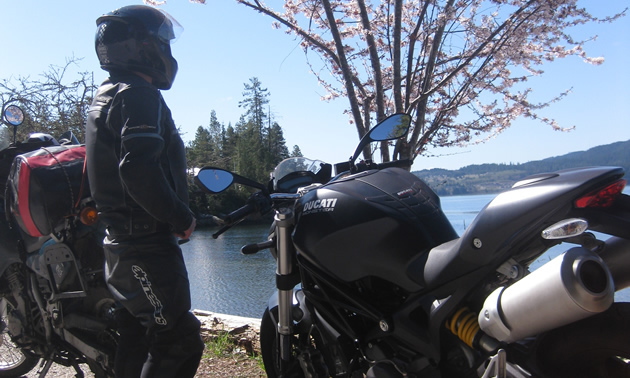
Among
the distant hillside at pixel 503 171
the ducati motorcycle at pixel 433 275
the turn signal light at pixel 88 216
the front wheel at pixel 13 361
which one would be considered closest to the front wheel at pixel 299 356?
the ducati motorcycle at pixel 433 275

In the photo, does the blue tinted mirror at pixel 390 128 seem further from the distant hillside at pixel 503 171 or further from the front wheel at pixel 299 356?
the front wheel at pixel 299 356

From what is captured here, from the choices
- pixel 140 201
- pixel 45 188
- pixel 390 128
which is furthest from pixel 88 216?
pixel 390 128

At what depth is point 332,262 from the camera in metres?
2.10

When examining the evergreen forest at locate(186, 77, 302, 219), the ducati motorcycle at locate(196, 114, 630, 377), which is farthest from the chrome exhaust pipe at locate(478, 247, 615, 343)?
the evergreen forest at locate(186, 77, 302, 219)

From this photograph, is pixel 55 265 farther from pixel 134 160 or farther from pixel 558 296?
pixel 558 296

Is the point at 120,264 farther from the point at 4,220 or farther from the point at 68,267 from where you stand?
the point at 4,220

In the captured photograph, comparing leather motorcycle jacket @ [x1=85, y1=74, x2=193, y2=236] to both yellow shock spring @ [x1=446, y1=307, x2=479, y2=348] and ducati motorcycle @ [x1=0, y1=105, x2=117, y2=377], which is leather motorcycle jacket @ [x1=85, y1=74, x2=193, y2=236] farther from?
yellow shock spring @ [x1=446, y1=307, x2=479, y2=348]

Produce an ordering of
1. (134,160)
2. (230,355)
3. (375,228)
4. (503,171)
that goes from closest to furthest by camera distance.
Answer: (375,228), (134,160), (230,355), (503,171)

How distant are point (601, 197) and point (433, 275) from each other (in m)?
0.60

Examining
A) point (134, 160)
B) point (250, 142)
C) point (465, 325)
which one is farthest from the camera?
point (250, 142)

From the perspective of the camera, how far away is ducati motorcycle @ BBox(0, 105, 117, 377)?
2904mm

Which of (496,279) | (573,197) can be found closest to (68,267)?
(496,279)

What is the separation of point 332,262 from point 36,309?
239 centimetres

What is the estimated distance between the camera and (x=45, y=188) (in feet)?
9.47
